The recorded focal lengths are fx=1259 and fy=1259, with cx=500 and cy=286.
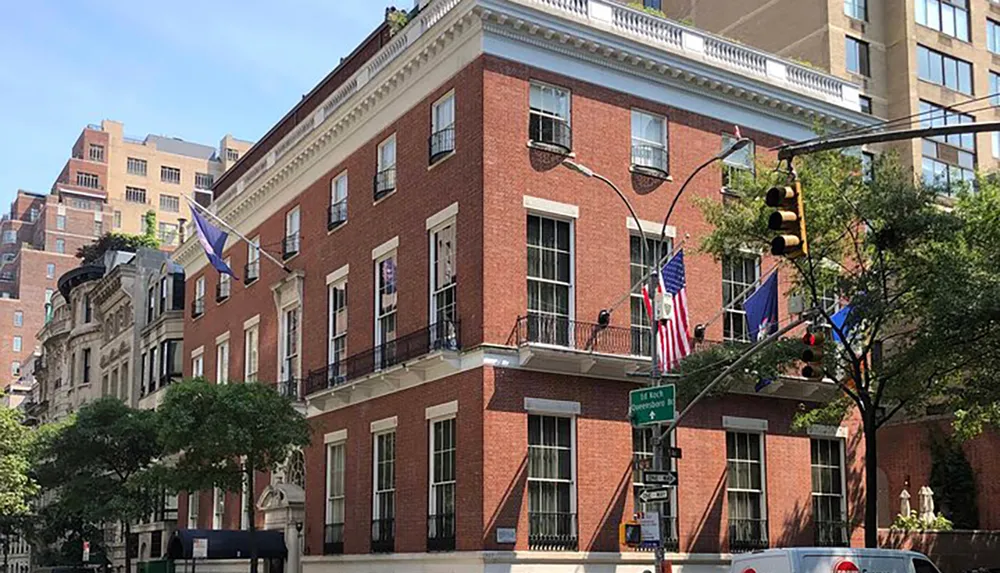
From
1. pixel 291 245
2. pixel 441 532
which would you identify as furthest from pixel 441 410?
pixel 291 245

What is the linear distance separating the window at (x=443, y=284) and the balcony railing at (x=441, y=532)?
4399mm

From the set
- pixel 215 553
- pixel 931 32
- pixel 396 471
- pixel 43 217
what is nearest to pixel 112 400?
pixel 215 553

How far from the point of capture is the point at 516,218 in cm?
3145

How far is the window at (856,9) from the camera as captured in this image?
2357 inches

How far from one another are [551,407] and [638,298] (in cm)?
438

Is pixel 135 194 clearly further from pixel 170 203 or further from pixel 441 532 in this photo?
pixel 441 532

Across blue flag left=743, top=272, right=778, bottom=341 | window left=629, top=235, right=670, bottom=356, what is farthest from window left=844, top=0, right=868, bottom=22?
blue flag left=743, top=272, right=778, bottom=341

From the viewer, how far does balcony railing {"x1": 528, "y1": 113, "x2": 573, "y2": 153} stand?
32.4 m

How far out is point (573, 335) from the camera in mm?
31594

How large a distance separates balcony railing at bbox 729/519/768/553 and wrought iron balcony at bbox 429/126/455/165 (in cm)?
1256

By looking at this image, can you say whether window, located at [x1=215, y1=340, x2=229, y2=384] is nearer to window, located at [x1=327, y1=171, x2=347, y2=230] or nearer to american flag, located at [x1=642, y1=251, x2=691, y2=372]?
window, located at [x1=327, y1=171, x2=347, y2=230]

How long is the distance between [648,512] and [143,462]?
33387 millimetres

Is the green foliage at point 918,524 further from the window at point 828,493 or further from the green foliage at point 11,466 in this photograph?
the green foliage at point 11,466

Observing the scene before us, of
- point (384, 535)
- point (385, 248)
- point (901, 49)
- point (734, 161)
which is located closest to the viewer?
point (384, 535)
